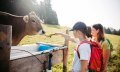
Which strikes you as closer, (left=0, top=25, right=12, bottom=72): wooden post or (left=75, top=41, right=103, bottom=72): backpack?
(left=0, top=25, right=12, bottom=72): wooden post

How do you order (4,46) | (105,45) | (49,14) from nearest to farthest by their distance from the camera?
(4,46), (105,45), (49,14)

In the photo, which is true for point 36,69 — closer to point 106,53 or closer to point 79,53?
point 79,53

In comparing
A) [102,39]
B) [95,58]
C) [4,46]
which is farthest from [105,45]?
[4,46]

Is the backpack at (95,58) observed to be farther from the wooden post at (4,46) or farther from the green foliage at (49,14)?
the green foliage at (49,14)

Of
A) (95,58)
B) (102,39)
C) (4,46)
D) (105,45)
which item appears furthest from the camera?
(102,39)

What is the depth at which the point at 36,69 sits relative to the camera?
3660mm

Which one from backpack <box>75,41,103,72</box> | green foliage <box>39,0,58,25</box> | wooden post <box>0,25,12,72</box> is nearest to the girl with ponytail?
backpack <box>75,41,103,72</box>

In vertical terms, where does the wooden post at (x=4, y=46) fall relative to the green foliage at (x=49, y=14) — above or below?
below

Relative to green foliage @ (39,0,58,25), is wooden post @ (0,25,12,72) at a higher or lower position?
lower

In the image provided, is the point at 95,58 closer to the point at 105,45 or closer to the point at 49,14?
the point at 105,45

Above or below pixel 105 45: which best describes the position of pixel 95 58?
below

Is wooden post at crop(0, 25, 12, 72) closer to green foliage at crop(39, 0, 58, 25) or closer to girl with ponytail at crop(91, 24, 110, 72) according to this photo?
girl with ponytail at crop(91, 24, 110, 72)

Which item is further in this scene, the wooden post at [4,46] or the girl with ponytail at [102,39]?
the girl with ponytail at [102,39]

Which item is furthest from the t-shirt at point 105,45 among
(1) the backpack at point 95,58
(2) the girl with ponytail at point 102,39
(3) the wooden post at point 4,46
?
(3) the wooden post at point 4,46
